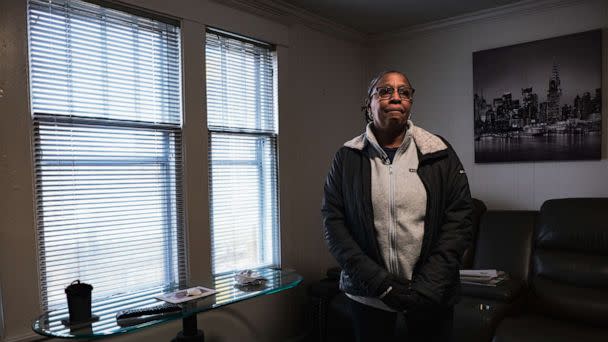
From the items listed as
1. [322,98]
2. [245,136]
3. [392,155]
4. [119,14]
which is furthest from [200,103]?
[392,155]

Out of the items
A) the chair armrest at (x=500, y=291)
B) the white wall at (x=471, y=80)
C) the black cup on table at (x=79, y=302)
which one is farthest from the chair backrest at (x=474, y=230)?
the black cup on table at (x=79, y=302)

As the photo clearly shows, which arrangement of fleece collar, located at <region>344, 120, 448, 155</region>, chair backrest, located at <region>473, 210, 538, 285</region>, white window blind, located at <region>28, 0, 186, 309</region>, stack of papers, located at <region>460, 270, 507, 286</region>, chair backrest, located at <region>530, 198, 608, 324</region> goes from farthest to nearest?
chair backrest, located at <region>473, 210, 538, 285</region> → stack of papers, located at <region>460, 270, 507, 286</region> → chair backrest, located at <region>530, 198, 608, 324</region> → white window blind, located at <region>28, 0, 186, 309</region> → fleece collar, located at <region>344, 120, 448, 155</region>

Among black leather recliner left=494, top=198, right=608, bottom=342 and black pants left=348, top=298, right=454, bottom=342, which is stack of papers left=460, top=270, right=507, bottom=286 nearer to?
black leather recliner left=494, top=198, right=608, bottom=342

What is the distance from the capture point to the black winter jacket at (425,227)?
1393 millimetres

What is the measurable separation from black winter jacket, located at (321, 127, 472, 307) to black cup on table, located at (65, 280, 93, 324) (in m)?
0.99

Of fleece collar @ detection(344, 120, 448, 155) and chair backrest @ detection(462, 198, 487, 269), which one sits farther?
chair backrest @ detection(462, 198, 487, 269)

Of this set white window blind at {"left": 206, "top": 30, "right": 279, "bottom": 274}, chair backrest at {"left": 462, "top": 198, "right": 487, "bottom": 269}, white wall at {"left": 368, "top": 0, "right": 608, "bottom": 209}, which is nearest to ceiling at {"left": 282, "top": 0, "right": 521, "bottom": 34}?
white wall at {"left": 368, "top": 0, "right": 608, "bottom": 209}

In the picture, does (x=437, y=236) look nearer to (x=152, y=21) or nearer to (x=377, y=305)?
(x=377, y=305)

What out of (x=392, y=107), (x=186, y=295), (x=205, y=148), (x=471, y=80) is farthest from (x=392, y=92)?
(x=471, y=80)

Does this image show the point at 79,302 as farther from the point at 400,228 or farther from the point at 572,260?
the point at 572,260

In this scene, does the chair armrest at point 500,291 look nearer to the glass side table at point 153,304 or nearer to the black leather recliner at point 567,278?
the black leather recliner at point 567,278

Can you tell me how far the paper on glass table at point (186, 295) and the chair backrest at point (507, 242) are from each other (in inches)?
74.3

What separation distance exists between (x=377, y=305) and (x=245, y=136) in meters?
1.71

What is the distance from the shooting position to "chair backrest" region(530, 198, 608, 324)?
2355 mm
